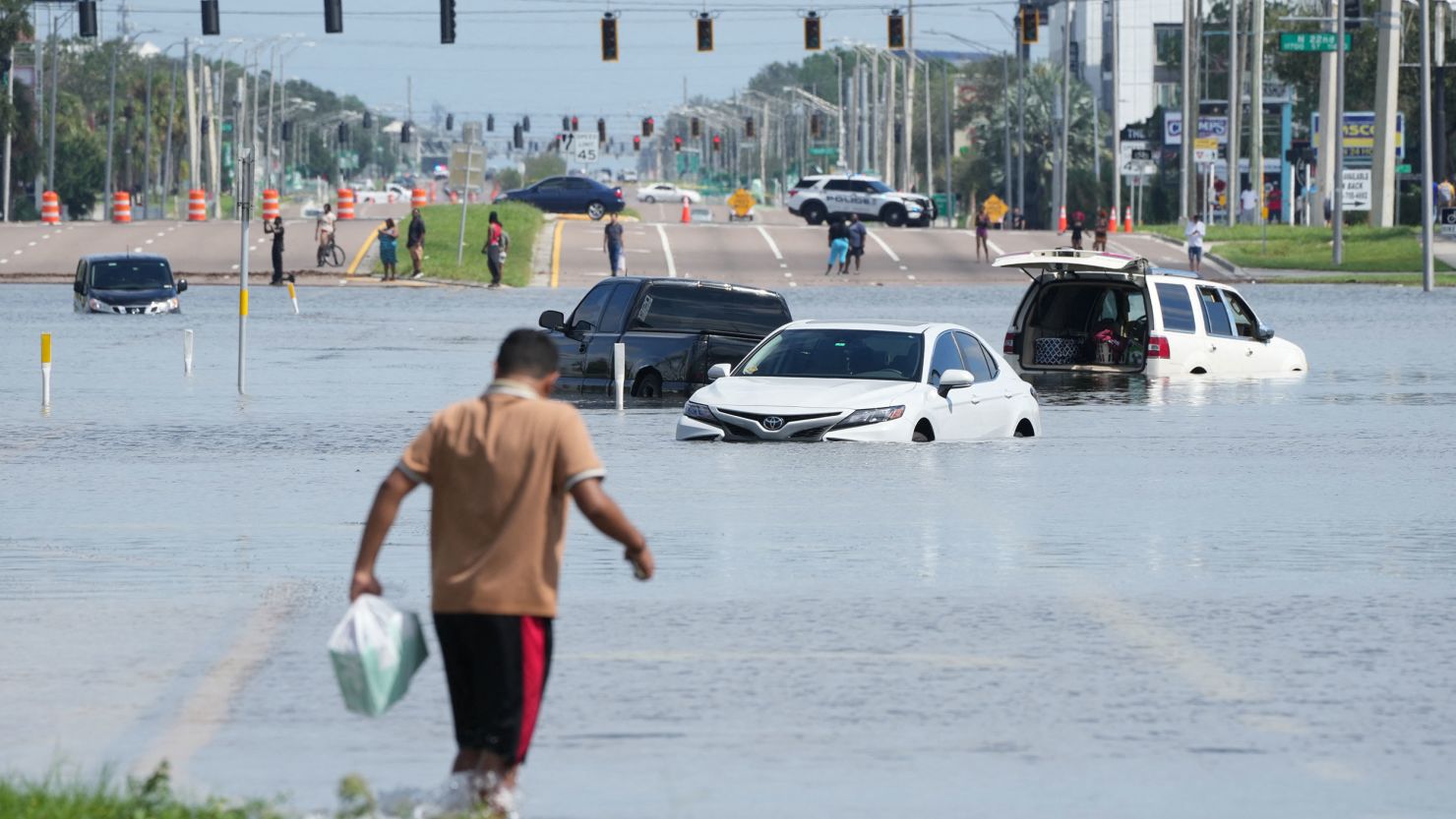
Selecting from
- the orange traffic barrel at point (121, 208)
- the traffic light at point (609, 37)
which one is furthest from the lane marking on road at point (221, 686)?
the orange traffic barrel at point (121, 208)

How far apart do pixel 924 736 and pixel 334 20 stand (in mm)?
40822

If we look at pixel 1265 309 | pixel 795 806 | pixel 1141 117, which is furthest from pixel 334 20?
pixel 1141 117

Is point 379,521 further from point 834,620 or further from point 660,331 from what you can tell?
point 660,331

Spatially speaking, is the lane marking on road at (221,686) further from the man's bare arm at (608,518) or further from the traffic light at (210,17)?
the traffic light at (210,17)

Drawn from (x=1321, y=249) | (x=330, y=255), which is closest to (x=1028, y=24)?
(x=1321, y=249)

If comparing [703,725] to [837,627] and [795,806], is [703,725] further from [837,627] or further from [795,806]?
[837,627]

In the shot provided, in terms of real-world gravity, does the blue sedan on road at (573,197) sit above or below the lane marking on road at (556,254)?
above

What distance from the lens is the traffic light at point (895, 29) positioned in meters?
60.7

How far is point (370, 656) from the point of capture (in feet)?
22.7

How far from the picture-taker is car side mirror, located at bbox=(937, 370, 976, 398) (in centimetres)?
2086

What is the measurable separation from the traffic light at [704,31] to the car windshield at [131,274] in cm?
1567

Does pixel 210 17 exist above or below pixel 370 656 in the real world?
above

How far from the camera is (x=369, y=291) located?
6069 cm

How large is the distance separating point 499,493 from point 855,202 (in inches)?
3289
